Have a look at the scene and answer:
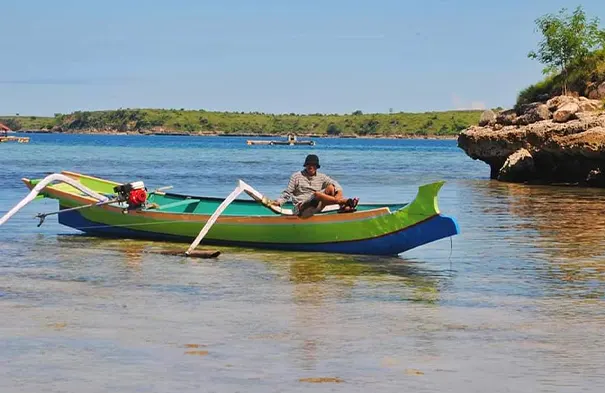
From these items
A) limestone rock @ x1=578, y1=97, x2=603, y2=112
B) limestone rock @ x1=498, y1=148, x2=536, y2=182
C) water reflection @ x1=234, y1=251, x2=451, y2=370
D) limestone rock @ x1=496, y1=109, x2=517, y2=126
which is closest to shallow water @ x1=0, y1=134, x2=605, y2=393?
water reflection @ x1=234, y1=251, x2=451, y2=370

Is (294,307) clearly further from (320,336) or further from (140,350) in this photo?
(140,350)

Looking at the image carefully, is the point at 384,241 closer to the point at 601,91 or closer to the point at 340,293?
the point at 340,293

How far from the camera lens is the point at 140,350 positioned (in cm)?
1027

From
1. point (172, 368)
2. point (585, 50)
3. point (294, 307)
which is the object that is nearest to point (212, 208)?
point (294, 307)

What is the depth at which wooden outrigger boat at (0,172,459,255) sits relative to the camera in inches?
677

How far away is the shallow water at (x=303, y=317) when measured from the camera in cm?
929

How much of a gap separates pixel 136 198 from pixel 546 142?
73.6 ft

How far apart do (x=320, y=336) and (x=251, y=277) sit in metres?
4.79

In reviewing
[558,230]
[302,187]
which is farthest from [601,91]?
[302,187]

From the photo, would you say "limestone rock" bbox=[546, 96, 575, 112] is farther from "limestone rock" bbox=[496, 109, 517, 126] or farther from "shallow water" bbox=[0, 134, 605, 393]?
"shallow water" bbox=[0, 134, 605, 393]

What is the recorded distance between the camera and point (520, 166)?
43.7 meters

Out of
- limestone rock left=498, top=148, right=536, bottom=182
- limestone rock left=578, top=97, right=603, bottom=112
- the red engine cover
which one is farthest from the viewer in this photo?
limestone rock left=498, top=148, right=536, bottom=182

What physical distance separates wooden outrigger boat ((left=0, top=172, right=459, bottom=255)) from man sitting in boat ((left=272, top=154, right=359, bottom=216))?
0.20m

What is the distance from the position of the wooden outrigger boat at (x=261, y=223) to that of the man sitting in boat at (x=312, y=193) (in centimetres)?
20
